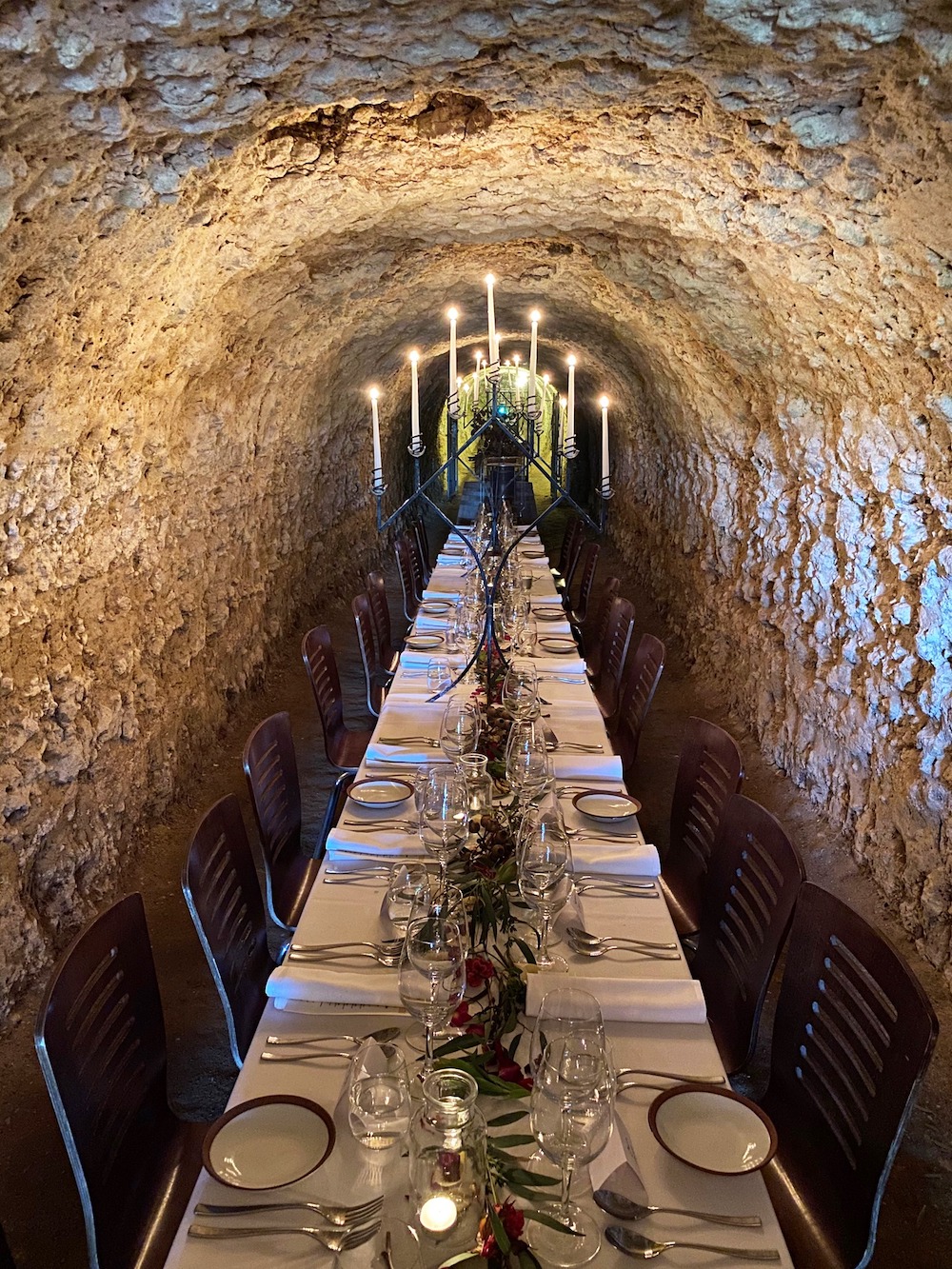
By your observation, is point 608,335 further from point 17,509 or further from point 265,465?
point 17,509

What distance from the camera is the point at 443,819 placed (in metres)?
2.24

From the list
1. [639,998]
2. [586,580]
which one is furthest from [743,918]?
[586,580]

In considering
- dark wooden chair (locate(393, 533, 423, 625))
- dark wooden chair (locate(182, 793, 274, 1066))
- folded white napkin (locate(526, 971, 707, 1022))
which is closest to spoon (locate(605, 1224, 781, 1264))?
folded white napkin (locate(526, 971, 707, 1022))

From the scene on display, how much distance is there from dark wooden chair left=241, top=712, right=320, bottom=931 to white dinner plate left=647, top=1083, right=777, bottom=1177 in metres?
1.53

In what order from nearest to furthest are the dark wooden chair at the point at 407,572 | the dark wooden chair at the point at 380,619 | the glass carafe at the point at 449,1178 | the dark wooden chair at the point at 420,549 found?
1. the glass carafe at the point at 449,1178
2. the dark wooden chair at the point at 380,619
3. the dark wooden chair at the point at 407,572
4. the dark wooden chair at the point at 420,549

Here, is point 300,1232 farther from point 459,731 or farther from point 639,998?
point 459,731

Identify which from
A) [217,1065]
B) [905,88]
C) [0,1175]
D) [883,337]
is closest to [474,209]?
[883,337]

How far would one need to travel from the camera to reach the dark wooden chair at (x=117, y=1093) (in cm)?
167

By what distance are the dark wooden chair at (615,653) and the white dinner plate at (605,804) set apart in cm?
195

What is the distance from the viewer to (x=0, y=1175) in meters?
2.57

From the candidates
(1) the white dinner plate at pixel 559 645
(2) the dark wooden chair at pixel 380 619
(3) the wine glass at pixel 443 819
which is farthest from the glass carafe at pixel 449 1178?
(2) the dark wooden chair at pixel 380 619

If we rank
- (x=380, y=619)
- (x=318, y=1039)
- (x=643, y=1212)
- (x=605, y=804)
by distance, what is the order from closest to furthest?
(x=643, y=1212) → (x=318, y=1039) → (x=605, y=804) → (x=380, y=619)

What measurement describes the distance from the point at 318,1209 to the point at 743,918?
145 centimetres

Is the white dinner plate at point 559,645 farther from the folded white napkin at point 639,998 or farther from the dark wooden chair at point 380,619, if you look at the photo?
the folded white napkin at point 639,998
